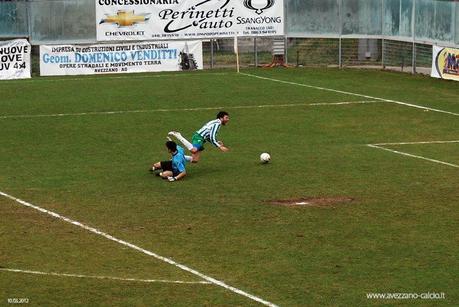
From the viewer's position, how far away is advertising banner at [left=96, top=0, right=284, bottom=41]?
5381 cm

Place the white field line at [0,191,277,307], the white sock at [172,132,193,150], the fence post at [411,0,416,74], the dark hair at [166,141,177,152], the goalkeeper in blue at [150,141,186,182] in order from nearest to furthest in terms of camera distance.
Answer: the white field line at [0,191,277,307], the dark hair at [166,141,177,152], the goalkeeper in blue at [150,141,186,182], the white sock at [172,132,193,150], the fence post at [411,0,416,74]

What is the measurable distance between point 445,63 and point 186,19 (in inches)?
511

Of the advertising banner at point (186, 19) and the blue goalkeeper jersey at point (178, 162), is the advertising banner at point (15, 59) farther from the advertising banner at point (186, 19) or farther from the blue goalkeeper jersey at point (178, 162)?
the blue goalkeeper jersey at point (178, 162)

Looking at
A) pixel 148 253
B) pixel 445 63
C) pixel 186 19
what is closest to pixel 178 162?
pixel 148 253

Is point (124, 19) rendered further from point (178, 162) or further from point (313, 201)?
point (313, 201)

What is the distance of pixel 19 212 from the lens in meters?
24.0

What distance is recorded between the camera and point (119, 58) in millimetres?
53500

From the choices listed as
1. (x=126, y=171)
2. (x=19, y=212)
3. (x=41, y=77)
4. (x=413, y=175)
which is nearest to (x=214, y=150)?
(x=126, y=171)

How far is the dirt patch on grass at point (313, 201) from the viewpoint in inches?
958

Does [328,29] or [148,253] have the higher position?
[328,29]

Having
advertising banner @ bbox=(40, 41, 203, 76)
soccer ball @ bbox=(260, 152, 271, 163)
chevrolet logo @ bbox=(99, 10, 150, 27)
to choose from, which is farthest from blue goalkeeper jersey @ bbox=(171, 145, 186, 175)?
chevrolet logo @ bbox=(99, 10, 150, 27)

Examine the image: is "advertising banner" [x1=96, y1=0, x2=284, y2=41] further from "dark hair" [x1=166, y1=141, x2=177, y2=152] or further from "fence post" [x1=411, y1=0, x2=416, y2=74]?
"dark hair" [x1=166, y1=141, x2=177, y2=152]

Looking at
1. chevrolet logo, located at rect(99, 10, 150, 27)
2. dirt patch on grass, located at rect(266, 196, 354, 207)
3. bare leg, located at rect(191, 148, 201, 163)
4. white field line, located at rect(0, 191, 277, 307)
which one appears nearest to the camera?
white field line, located at rect(0, 191, 277, 307)

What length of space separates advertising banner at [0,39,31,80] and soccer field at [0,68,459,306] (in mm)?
6542
